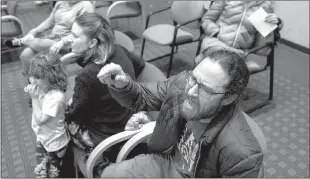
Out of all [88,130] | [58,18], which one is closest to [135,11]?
[58,18]

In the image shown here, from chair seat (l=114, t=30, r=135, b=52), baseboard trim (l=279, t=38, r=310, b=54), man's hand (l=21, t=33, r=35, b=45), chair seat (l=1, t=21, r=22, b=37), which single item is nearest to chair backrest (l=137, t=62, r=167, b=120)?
chair seat (l=114, t=30, r=135, b=52)

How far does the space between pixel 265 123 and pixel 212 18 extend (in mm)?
1032

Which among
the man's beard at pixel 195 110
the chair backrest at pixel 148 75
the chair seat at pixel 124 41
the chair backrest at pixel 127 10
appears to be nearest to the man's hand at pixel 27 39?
the chair seat at pixel 124 41

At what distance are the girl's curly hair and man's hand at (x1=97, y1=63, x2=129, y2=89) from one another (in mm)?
384

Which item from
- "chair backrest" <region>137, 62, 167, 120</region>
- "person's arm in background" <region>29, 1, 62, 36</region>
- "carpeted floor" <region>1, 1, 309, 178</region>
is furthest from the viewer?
"person's arm in background" <region>29, 1, 62, 36</region>

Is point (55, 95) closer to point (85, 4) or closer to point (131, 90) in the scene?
point (131, 90)

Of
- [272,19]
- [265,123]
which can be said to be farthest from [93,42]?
[265,123]

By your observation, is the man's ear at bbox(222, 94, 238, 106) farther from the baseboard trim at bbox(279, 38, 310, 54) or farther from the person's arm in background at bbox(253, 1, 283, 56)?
the baseboard trim at bbox(279, 38, 310, 54)

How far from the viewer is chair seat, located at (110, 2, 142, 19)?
10.4 ft

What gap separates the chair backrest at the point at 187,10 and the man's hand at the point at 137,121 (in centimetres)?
166

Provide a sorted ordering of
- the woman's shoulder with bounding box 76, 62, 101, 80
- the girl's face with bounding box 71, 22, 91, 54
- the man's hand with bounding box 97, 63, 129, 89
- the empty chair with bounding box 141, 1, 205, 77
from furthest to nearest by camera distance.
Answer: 1. the empty chair with bounding box 141, 1, 205, 77
2. the girl's face with bounding box 71, 22, 91, 54
3. the woman's shoulder with bounding box 76, 62, 101, 80
4. the man's hand with bounding box 97, 63, 129, 89

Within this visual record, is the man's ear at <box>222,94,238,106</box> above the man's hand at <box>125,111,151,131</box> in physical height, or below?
above

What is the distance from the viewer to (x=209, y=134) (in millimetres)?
1086

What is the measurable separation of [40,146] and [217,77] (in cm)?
112
